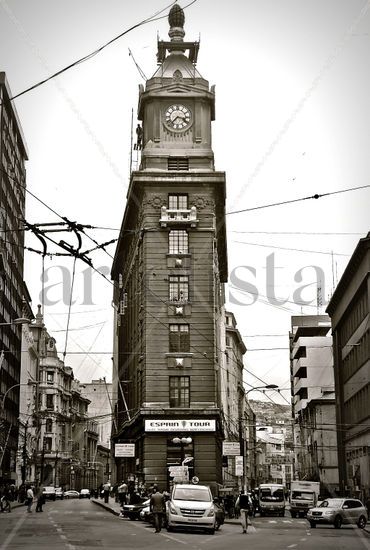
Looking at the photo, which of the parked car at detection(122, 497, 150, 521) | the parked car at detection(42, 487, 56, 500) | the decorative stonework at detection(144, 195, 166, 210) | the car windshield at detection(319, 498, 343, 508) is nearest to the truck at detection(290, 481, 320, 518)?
the car windshield at detection(319, 498, 343, 508)

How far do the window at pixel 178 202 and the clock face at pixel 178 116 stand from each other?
5.61 meters

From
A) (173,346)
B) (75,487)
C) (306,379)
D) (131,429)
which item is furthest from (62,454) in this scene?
(173,346)

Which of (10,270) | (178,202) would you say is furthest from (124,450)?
(10,270)

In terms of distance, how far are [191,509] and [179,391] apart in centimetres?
2777

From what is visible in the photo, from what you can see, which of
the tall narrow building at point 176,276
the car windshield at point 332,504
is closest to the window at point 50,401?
the tall narrow building at point 176,276

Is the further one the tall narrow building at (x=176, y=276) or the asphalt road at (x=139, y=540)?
the tall narrow building at (x=176, y=276)

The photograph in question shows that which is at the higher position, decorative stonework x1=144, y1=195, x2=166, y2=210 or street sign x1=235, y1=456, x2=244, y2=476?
decorative stonework x1=144, y1=195, x2=166, y2=210

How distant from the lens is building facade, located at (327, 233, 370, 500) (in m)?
68.8

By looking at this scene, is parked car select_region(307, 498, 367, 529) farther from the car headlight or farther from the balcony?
the balcony

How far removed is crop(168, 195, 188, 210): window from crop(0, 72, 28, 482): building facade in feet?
69.7

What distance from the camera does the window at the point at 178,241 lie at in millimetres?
64938

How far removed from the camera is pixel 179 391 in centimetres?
6222

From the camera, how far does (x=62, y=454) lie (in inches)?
5778

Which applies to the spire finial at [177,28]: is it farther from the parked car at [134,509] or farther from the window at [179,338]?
the parked car at [134,509]
